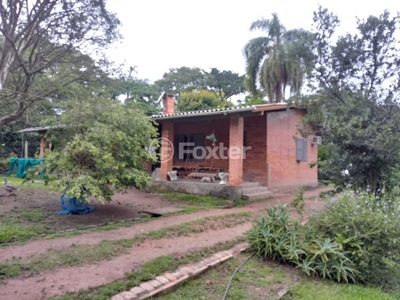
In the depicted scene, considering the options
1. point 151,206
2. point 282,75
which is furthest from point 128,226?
point 282,75

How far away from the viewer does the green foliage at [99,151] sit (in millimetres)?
6964

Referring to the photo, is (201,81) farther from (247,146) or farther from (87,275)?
(87,275)

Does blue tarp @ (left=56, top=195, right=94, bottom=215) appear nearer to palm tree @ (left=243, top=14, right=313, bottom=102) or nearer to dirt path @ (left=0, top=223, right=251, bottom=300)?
dirt path @ (left=0, top=223, right=251, bottom=300)

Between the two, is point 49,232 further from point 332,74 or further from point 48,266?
point 332,74

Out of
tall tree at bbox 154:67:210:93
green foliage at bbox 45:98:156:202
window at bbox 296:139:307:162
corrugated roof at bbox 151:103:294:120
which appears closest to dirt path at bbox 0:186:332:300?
green foliage at bbox 45:98:156:202

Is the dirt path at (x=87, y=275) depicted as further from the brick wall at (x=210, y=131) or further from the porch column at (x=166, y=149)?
the brick wall at (x=210, y=131)

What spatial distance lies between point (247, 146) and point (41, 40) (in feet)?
27.5

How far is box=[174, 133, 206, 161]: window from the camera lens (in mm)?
13977

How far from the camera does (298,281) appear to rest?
4.43m

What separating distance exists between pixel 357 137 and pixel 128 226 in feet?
16.6

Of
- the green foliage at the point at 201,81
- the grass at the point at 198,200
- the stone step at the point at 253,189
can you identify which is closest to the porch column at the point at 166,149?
the grass at the point at 198,200

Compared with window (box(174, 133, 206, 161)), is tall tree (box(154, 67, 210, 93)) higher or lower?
higher

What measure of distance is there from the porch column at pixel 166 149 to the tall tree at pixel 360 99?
721cm

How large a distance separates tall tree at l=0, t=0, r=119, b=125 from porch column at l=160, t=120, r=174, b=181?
4.70 m
